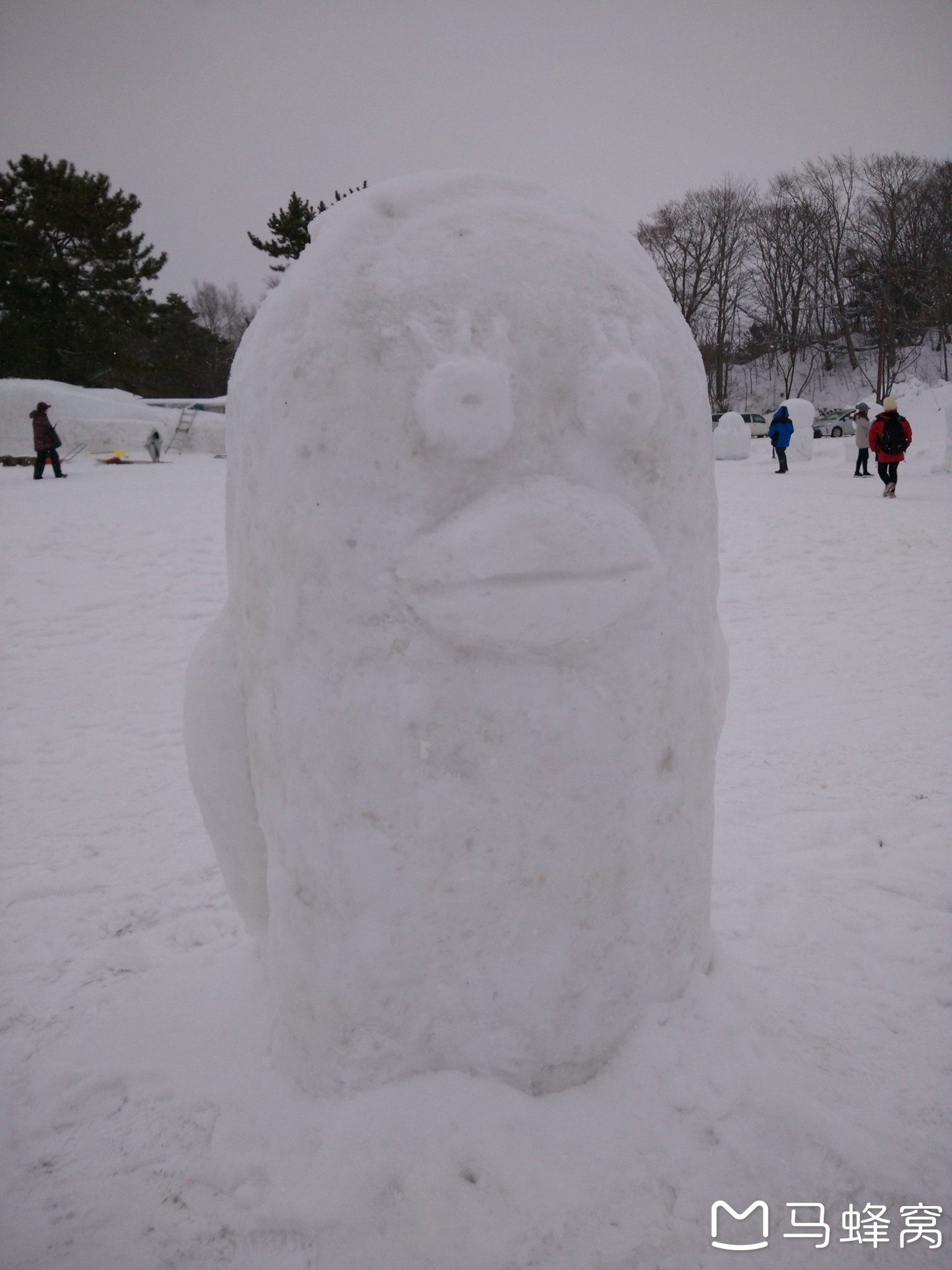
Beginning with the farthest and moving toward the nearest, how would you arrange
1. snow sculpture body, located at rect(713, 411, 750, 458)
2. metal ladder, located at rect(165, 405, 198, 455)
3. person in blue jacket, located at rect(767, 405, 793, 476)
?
snow sculpture body, located at rect(713, 411, 750, 458)
metal ladder, located at rect(165, 405, 198, 455)
person in blue jacket, located at rect(767, 405, 793, 476)

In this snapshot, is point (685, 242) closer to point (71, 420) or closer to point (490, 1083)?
point (71, 420)

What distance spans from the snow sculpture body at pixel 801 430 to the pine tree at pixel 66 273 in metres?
16.7

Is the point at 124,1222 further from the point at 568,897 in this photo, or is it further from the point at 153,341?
the point at 153,341

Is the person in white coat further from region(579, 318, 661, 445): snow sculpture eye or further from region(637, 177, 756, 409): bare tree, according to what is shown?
region(637, 177, 756, 409): bare tree

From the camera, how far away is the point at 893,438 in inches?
446

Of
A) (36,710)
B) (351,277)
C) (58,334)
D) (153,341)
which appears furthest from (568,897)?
(153,341)

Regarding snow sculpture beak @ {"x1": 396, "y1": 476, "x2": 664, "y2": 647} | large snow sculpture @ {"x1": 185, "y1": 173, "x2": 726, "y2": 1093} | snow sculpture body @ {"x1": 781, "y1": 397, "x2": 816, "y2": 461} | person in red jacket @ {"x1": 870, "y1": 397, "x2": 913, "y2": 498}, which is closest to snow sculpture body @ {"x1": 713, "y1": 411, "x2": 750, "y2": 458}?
snow sculpture body @ {"x1": 781, "y1": 397, "x2": 816, "y2": 461}

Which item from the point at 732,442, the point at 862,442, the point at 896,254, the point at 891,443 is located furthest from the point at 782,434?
the point at 896,254

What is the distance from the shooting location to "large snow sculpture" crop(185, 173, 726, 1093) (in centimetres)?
159

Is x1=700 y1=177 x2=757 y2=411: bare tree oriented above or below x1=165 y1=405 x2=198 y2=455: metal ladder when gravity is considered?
above

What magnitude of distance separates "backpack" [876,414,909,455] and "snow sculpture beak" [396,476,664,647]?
450 inches

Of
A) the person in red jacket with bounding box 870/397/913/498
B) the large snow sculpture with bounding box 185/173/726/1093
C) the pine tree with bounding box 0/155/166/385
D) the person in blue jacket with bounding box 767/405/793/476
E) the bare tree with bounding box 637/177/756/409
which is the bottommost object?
the large snow sculpture with bounding box 185/173/726/1093

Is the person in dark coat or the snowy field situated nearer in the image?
the snowy field
